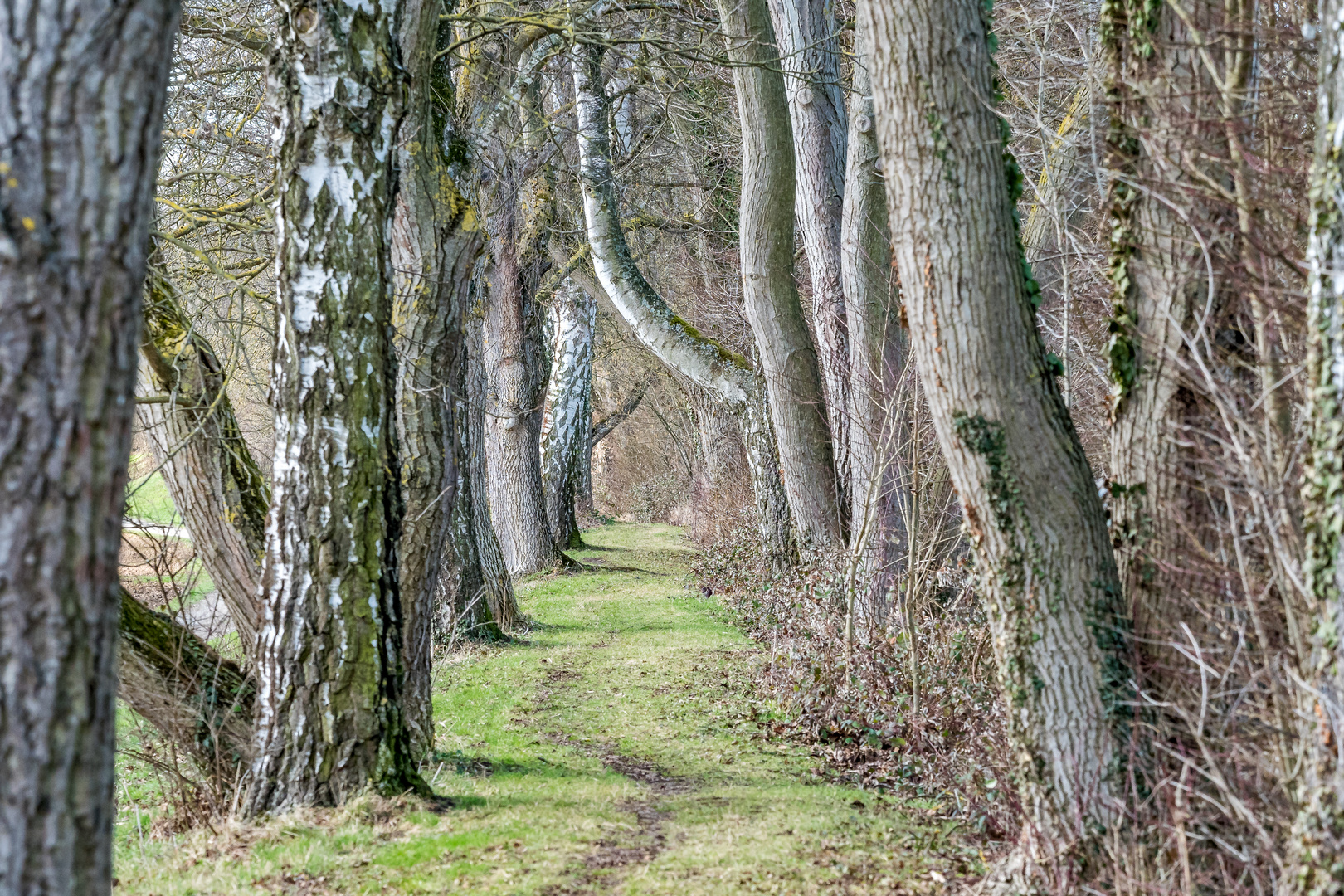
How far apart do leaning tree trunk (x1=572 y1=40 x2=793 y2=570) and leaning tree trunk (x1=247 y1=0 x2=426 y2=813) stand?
7710 mm

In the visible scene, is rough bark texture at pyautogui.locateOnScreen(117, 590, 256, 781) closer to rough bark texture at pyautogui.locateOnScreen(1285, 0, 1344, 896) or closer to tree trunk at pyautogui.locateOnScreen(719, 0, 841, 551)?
rough bark texture at pyautogui.locateOnScreen(1285, 0, 1344, 896)

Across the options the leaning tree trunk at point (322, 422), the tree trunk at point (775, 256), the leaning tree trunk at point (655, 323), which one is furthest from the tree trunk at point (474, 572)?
the leaning tree trunk at point (322, 422)

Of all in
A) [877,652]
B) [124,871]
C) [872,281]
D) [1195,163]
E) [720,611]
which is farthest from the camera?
[720,611]

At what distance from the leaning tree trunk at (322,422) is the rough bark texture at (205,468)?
1227 mm

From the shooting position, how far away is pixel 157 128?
8.64 ft

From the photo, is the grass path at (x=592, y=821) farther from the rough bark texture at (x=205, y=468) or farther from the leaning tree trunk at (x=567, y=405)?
the leaning tree trunk at (x=567, y=405)

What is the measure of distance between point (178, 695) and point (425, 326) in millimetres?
2555

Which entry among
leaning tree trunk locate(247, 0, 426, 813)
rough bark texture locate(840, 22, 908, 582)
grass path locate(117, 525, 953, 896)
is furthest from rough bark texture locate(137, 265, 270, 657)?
rough bark texture locate(840, 22, 908, 582)

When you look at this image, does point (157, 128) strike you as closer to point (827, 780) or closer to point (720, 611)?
point (827, 780)

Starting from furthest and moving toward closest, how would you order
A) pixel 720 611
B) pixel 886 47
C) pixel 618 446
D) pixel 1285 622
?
pixel 618 446 → pixel 720 611 → pixel 886 47 → pixel 1285 622

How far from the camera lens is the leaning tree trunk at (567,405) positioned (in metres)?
19.0

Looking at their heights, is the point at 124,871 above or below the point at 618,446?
below

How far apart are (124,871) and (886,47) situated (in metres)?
5.11

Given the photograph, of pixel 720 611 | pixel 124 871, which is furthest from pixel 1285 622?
pixel 720 611
